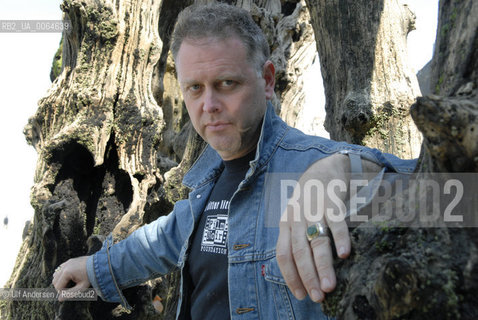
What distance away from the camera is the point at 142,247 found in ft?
7.26

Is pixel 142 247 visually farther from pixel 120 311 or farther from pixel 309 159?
pixel 309 159

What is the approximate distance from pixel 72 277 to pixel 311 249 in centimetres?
148

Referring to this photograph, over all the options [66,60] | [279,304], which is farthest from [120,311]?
[66,60]

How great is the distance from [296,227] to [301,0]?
6880mm

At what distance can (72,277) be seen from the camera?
2182 mm

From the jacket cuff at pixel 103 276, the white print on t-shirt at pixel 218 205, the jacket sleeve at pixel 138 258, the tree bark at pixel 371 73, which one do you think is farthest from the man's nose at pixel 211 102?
the tree bark at pixel 371 73

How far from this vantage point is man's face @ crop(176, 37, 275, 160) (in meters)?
1.90

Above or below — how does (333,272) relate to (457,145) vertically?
below

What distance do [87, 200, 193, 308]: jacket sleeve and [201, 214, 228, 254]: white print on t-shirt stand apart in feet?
0.67

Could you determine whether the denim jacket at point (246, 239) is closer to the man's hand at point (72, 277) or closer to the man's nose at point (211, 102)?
the man's hand at point (72, 277)

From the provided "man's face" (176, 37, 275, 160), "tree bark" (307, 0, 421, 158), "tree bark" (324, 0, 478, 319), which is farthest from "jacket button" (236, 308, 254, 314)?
"tree bark" (307, 0, 421, 158)

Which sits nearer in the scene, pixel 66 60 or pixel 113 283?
pixel 113 283

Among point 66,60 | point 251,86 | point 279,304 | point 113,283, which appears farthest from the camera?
point 66,60

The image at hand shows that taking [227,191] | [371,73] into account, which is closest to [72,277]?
[227,191]
